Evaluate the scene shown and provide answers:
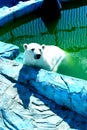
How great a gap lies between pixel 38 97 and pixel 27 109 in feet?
1.21

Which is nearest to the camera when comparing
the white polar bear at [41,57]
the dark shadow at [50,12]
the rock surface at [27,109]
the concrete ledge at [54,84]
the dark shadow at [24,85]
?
the rock surface at [27,109]

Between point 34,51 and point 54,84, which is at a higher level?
point 34,51

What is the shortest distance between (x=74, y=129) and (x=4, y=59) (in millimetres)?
2489

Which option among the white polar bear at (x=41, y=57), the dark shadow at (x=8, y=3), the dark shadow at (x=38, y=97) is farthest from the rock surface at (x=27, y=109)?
the dark shadow at (x=8, y=3)

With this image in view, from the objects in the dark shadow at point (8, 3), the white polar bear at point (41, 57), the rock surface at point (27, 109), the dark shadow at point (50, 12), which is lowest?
the rock surface at point (27, 109)

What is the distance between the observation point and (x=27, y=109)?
17.2 feet

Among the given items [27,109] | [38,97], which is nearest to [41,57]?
[38,97]

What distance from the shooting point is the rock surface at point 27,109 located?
4.89 meters

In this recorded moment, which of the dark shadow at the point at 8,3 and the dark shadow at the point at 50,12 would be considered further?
the dark shadow at the point at 8,3

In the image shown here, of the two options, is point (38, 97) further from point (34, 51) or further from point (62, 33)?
point (62, 33)

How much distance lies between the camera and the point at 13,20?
9281 millimetres

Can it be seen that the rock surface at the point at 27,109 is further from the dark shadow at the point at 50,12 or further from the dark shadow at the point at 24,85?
the dark shadow at the point at 50,12

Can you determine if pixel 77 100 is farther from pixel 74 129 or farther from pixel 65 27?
pixel 65 27

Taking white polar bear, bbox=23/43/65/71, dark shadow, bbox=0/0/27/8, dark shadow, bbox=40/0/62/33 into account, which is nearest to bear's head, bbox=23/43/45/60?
white polar bear, bbox=23/43/65/71
